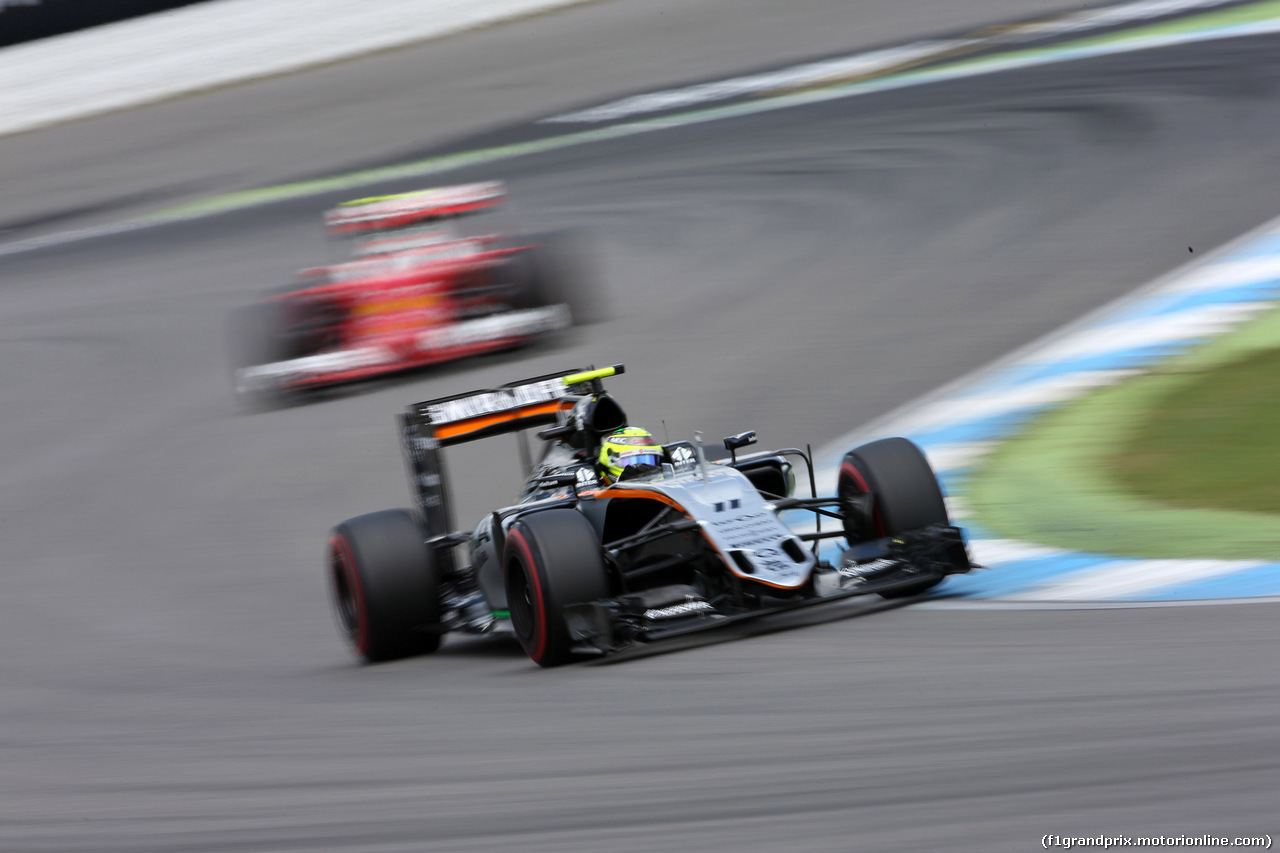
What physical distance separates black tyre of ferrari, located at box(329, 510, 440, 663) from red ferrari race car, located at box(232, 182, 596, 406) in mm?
6666

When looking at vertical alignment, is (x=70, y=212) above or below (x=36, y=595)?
above

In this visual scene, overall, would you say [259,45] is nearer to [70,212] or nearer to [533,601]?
[70,212]

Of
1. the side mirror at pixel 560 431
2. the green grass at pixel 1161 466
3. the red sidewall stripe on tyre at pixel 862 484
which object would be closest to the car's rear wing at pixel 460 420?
the side mirror at pixel 560 431

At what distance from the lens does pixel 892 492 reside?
23.5 feet

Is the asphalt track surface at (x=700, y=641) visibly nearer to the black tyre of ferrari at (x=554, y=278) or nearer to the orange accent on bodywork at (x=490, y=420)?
the black tyre of ferrari at (x=554, y=278)

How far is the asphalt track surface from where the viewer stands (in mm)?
4641

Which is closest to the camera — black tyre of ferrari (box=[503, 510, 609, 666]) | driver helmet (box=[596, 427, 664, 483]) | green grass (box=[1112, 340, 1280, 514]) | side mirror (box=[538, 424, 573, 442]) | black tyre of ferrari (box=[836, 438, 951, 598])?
black tyre of ferrari (box=[503, 510, 609, 666])

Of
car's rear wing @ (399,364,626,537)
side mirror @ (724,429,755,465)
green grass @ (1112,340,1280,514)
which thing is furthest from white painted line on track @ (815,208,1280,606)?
car's rear wing @ (399,364,626,537)

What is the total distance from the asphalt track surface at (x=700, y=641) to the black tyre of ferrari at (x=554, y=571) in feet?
0.49

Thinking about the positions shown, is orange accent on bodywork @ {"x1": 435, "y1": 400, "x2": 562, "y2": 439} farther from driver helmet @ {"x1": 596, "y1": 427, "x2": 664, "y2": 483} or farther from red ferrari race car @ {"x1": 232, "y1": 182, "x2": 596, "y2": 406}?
red ferrari race car @ {"x1": 232, "y1": 182, "x2": 596, "y2": 406}

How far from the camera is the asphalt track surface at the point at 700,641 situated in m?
4.64

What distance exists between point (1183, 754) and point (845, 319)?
10.1m

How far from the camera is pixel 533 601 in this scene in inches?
264

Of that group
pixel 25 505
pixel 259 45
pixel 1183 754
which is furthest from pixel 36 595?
pixel 259 45
